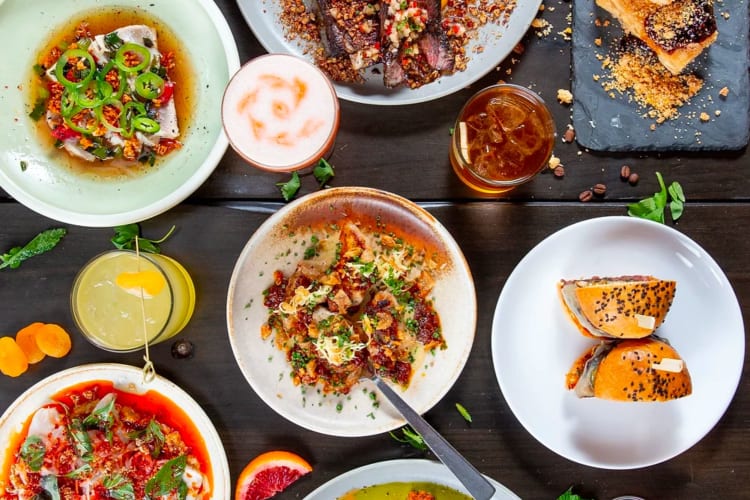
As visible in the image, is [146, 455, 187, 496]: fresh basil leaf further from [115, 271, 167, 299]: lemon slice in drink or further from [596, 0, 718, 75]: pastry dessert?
[596, 0, 718, 75]: pastry dessert

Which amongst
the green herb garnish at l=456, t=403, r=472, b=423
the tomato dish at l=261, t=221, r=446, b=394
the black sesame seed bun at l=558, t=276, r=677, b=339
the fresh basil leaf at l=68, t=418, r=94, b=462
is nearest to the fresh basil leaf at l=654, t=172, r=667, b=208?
the black sesame seed bun at l=558, t=276, r=677, b=339

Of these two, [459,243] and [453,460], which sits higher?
[459,243]

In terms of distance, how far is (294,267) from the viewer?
243 centimetres

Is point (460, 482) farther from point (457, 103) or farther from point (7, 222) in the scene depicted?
point (7, 222)

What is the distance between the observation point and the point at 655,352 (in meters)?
2.28

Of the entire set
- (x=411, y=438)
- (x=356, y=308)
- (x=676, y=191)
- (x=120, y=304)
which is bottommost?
(x=411, y=438)

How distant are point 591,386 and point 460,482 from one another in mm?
591

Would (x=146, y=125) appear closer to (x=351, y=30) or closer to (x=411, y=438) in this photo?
(x=351, y=30)

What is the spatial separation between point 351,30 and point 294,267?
876 mm

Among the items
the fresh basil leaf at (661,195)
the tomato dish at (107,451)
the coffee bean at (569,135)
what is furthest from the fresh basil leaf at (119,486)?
the fresh basil leaf at (661,195)

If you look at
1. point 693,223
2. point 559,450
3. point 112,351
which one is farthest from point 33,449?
point 693,223

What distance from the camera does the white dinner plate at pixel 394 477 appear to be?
95.9 inches

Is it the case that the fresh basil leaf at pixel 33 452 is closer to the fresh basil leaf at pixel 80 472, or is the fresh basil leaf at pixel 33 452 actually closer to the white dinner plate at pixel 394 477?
the fresh basil leaf at pixel 80 472

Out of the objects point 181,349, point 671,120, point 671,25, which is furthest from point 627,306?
point 181,349
